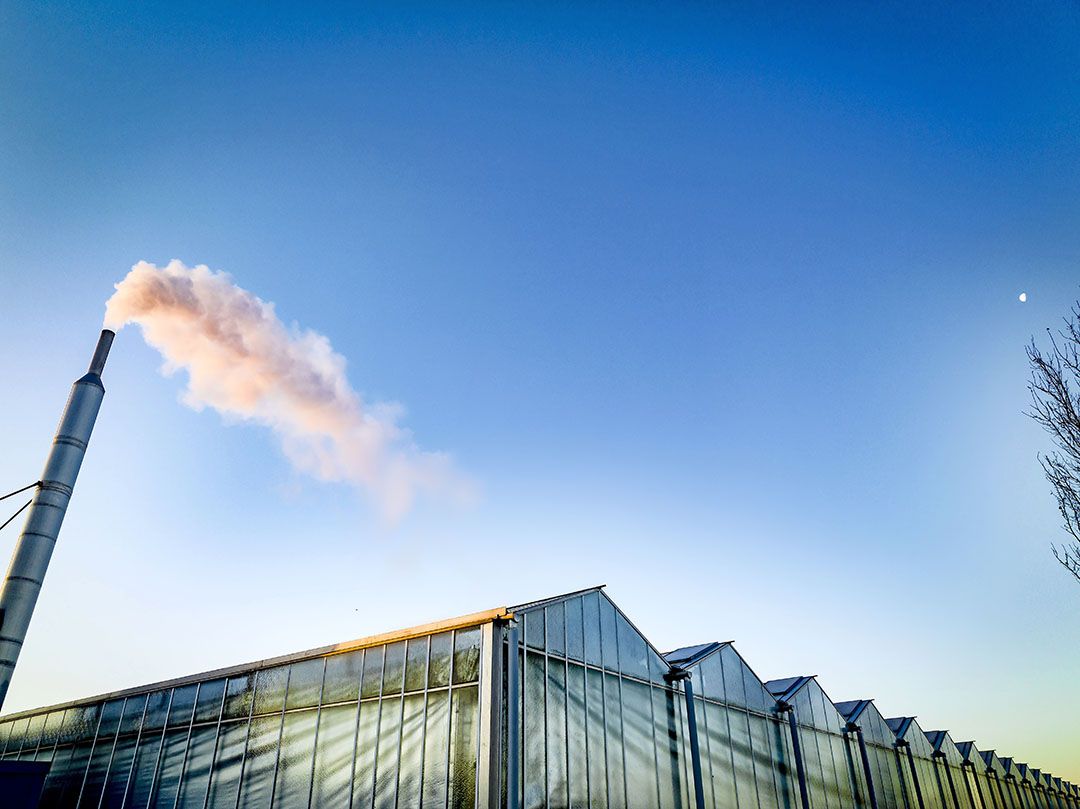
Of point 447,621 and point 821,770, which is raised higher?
point 447,621

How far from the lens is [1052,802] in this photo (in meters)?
52.0

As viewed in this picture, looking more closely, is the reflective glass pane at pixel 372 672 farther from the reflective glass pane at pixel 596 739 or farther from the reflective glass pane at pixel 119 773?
the reflective glass pane at pixel 119 773

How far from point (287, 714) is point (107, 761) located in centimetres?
1075

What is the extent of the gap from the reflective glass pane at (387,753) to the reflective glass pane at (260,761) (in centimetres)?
429

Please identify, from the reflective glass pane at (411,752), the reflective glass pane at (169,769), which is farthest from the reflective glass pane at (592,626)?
the reflective glass pane at (169,769)

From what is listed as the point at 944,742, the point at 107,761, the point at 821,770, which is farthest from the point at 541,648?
the point at 944,742

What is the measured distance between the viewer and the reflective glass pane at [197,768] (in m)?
20.5

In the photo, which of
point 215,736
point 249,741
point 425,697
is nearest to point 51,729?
point 215,736

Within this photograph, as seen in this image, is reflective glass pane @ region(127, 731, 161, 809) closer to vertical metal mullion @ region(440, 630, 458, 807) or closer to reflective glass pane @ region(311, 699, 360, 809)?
reflective glass pane @ region(311, 699, 360, 809)

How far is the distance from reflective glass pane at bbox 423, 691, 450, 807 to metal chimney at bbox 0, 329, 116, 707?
1378 cm

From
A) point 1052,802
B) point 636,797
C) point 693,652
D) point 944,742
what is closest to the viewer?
point 636,797

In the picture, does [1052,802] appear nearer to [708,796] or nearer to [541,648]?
[708,796]

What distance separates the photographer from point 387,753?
53.9ft

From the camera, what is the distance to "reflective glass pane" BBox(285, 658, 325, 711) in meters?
19.0
